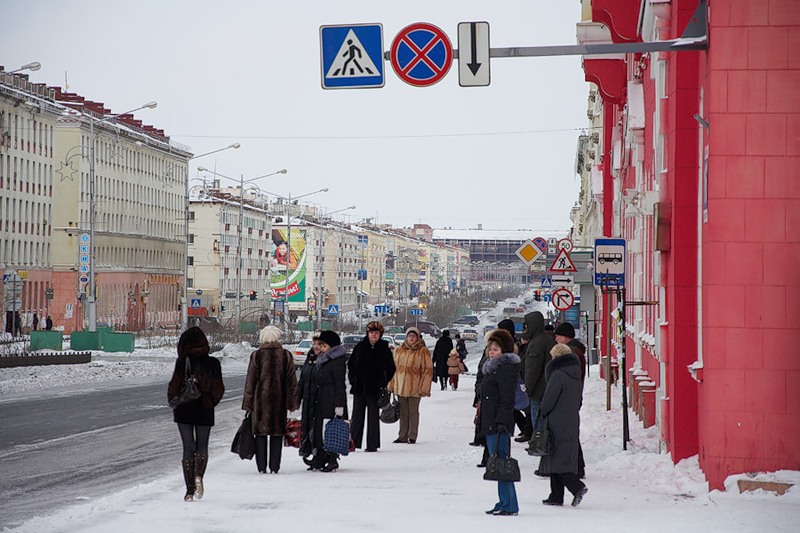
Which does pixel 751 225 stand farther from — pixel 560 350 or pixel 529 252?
pixel 529 252

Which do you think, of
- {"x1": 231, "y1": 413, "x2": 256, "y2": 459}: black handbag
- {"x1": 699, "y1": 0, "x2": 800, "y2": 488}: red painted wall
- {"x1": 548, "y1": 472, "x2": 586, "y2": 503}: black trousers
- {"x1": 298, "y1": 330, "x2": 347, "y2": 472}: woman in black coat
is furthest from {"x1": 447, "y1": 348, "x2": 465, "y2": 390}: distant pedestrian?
{"x1": 548, "y1": 472, "x2": 586, "y2": 503}: black trousers

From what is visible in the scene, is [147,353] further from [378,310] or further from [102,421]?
[378,310]

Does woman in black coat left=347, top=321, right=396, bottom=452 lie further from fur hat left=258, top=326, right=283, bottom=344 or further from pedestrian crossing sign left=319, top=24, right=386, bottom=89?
pedestrian crossing sign left=319, top=24, right=386, bottom=89

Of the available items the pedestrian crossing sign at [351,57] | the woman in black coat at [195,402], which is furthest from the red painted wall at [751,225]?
the woman in black coat at [195,402]

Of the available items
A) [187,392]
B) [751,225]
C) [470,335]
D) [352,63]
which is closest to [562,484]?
[751,225]

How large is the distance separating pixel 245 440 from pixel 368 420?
4.10 metres

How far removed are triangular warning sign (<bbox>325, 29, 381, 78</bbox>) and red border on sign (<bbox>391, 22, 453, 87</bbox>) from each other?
25cm

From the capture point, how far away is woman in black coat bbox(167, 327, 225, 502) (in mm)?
12977

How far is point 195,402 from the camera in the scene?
1298cm

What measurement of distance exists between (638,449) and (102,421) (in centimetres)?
1132

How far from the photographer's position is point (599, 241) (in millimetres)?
19844

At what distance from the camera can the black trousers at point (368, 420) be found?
1905 centimetres

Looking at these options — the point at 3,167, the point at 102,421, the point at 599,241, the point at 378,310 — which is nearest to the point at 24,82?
the point at 3,167

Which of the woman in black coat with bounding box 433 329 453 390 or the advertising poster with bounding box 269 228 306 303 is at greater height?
the advertising poster with bounding box 269 228 306 303
